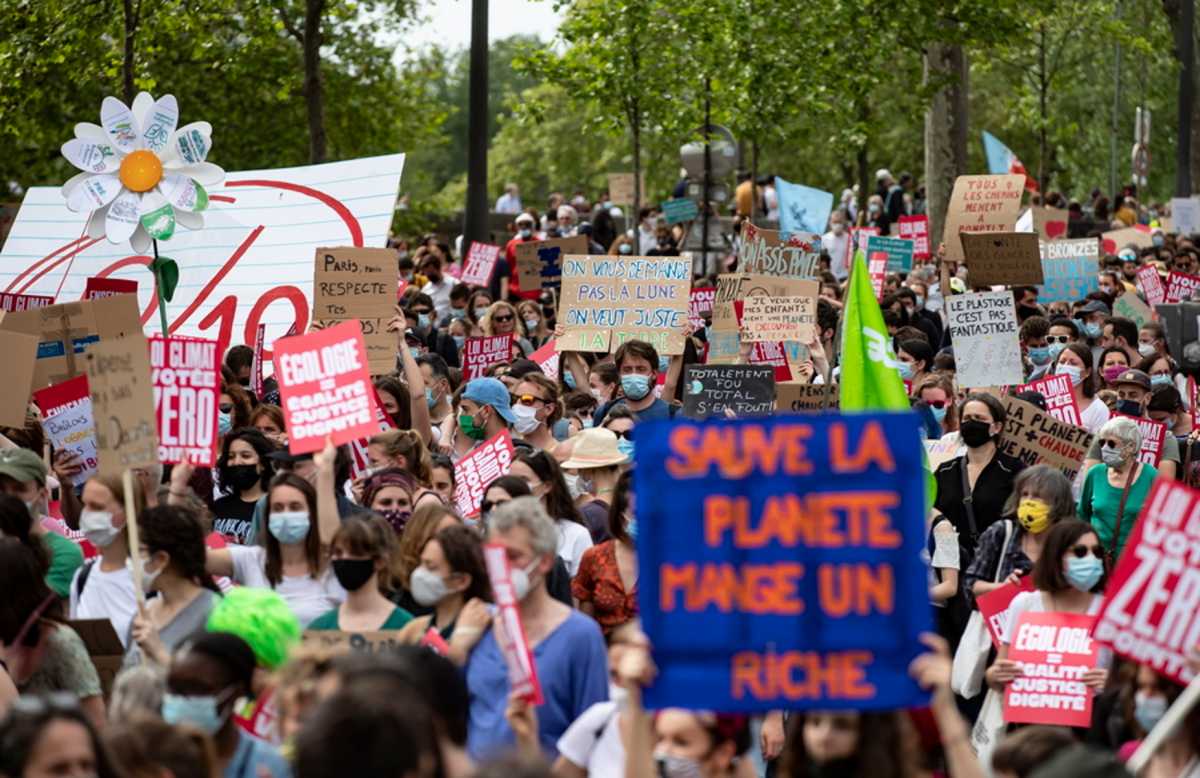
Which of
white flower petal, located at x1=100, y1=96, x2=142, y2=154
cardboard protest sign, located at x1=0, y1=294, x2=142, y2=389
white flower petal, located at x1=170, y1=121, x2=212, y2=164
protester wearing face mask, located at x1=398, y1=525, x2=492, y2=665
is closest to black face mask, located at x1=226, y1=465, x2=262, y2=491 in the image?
cardboard protest sign, located at x1=0, y1=294, x2=142, y2=389

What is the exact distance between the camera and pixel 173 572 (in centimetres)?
688

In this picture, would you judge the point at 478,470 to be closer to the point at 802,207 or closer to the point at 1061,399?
the point at 1061,399

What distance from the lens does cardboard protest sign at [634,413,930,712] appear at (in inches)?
189

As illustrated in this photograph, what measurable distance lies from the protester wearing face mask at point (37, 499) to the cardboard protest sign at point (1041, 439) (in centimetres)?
441

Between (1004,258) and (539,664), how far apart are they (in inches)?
482

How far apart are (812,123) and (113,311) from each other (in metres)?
17.9

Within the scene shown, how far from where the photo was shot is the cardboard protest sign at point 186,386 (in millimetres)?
8242

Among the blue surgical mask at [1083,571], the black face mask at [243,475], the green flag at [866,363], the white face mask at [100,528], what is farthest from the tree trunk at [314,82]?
the blue surgical mask at [1083,571]

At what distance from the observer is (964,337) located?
12.9m

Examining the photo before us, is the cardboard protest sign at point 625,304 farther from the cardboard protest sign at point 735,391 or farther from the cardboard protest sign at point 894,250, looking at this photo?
the cardboard protest sign at point 894,250

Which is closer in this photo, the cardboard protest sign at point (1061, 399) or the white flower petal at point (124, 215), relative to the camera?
the white flower petal at point (124, 215)

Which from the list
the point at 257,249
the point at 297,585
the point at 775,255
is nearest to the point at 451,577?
the point at 297,585

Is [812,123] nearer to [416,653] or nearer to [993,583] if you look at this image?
[993,583]

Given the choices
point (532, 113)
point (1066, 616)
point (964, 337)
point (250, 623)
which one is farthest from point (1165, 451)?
point (532, 113)
